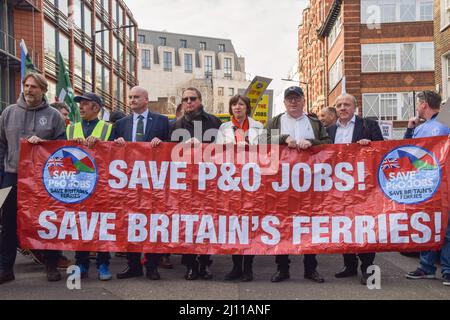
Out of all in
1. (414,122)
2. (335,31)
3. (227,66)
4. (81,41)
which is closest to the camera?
(414,122)

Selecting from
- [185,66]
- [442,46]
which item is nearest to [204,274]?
[442,46]

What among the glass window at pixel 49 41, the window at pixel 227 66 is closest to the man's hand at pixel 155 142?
the glass window at pixel 49 41

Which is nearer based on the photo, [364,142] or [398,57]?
[364,142]

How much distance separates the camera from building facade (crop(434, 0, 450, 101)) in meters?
21.0

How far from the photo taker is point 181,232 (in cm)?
591

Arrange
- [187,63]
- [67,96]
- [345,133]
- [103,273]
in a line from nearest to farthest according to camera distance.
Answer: [103,273], [345,133], [67,96], [187,63]

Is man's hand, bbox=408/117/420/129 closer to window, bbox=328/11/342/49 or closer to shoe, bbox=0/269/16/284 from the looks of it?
shoe, bbox=0/269/16/284

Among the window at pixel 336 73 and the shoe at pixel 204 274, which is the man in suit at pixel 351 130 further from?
the window at pixel 336 73

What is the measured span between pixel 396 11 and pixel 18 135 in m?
35.0

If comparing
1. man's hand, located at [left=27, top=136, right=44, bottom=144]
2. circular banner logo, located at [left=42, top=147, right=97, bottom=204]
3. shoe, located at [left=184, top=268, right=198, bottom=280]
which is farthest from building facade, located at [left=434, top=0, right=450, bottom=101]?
man's hand, located at [left=27, top=136, right=44, bottom=144]

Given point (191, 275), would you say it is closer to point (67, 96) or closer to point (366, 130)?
point (366, 130)

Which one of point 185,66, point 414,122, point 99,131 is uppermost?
point 185,66

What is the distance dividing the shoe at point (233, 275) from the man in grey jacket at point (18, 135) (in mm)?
1899

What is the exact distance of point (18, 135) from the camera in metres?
5.96
